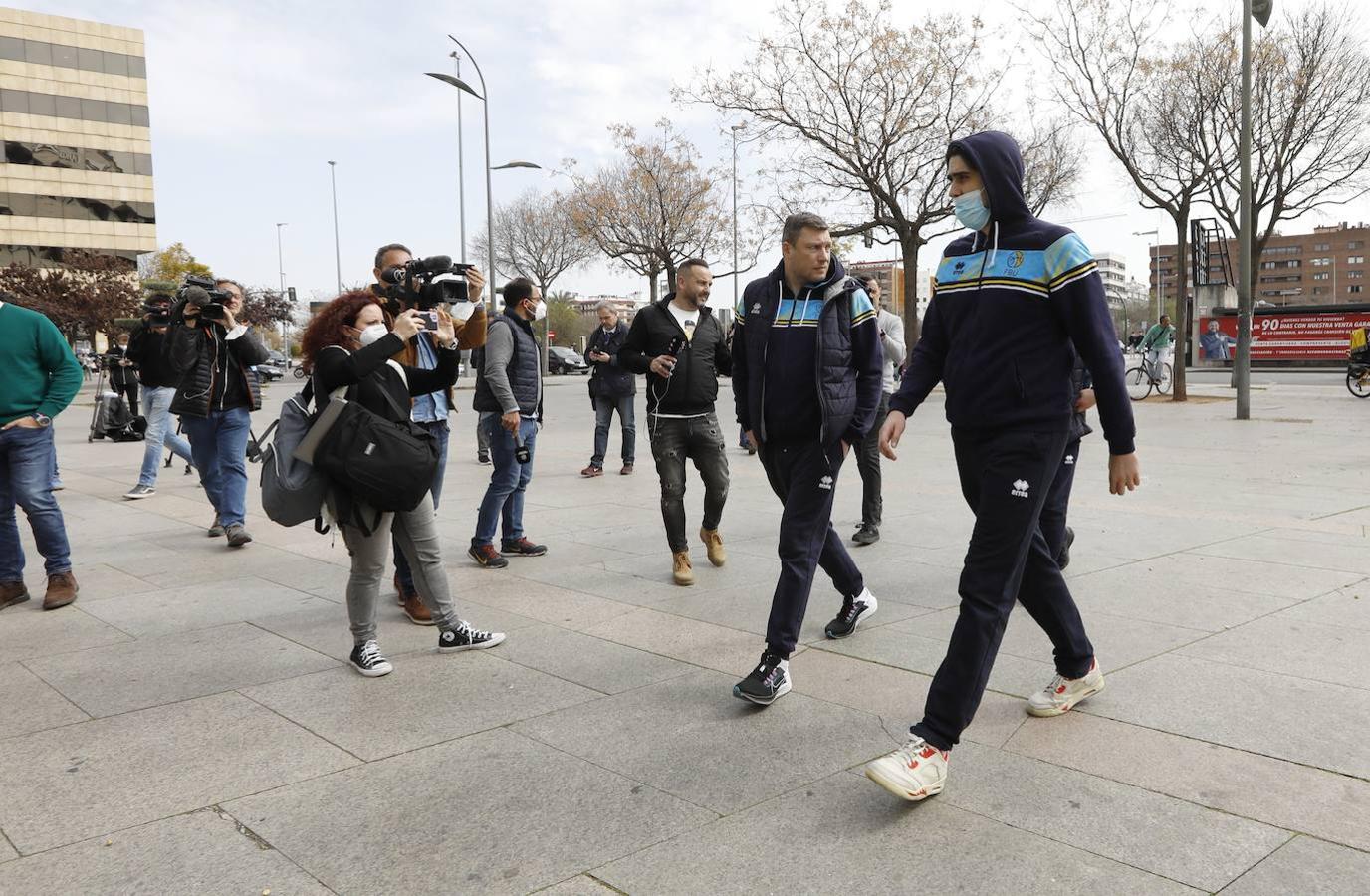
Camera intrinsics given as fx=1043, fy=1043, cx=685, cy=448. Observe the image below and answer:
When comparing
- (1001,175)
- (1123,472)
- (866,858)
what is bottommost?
(866,858)

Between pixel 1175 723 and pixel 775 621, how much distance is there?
1.35 metres

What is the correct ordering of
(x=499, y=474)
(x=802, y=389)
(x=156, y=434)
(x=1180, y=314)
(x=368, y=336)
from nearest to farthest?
(x=802, y=389)
(x=368, y=336)
(x=499, y=474)
(x=156, y=434)
(x=1180, y=314)

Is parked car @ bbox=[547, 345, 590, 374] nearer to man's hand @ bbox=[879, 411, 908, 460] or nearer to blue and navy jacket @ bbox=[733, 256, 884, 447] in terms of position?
blue and navy jacket @ bbox=[733, 256, 884, 447]

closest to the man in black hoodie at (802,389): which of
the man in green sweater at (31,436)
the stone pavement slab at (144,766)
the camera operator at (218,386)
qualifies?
the stone pavement slab at (144,766)

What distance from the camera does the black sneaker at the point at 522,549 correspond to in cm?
652

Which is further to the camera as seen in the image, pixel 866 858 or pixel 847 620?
pixel 847 620

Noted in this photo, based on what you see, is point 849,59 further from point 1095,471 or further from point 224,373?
point 224,373

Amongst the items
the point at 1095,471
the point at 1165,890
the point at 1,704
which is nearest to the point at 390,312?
the point at 1,704

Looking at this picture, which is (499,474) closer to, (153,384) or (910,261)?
(153,384)

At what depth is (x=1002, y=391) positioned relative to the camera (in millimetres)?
2996

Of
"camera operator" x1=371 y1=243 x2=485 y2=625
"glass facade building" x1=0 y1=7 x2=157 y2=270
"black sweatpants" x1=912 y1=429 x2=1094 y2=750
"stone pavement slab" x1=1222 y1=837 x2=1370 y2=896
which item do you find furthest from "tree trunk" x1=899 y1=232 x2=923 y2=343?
"glass facade building" x1=0 y1=7 x2=157 y2=270

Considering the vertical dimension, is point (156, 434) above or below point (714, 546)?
above

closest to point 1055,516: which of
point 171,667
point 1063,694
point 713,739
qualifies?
point 1063,694

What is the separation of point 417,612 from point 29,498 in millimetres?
2174
